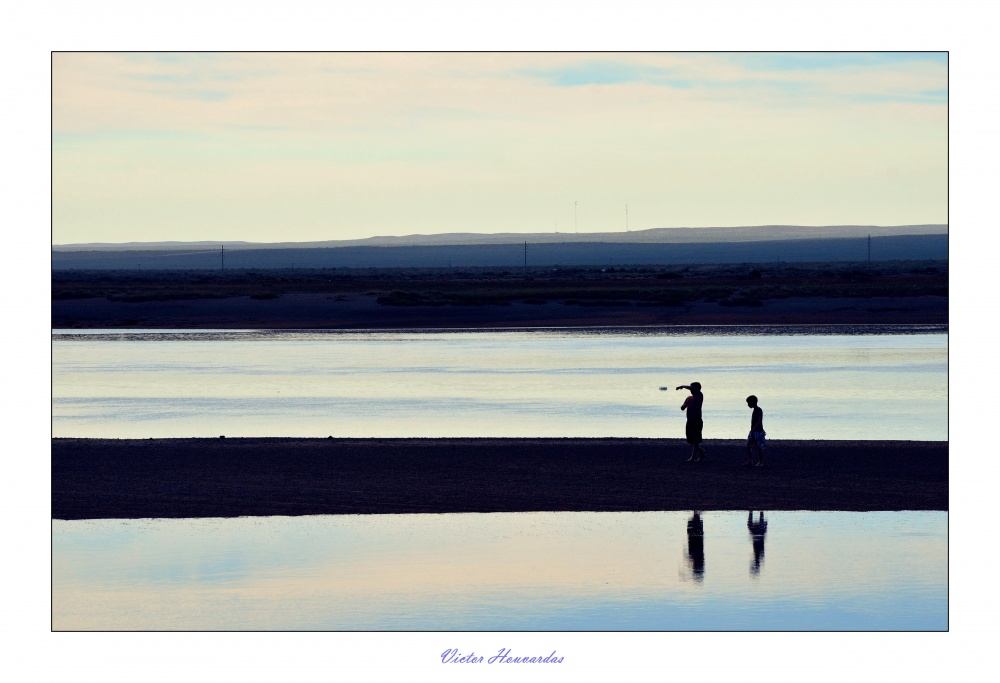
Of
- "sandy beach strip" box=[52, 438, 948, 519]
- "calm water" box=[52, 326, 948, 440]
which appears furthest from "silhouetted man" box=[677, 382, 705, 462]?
"calm water" box=[52, 326, 948, 440]

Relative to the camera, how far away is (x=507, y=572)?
44.6 feet

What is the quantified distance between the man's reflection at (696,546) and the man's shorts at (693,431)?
331 cm

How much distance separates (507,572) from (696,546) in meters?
2.35

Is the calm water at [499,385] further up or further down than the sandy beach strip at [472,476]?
further up

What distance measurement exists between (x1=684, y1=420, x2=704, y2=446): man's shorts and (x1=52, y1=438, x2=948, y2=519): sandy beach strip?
0.38 meters

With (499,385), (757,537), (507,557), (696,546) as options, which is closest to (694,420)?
(757,537)

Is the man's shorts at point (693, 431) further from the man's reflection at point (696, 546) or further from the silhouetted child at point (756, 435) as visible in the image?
Result: the man's reflection at point (696, 546)

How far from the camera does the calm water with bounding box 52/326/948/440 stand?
83.9 ft

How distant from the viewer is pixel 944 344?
47500 mm

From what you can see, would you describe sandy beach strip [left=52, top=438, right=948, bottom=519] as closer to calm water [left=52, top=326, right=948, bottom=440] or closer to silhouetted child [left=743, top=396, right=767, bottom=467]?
silhouetted child [left=743, top=396, right=767, bottom=467]

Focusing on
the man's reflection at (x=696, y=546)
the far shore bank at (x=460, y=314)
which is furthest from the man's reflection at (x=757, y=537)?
the far shore bank at (x=460, y=314)

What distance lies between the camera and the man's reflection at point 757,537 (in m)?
13.7

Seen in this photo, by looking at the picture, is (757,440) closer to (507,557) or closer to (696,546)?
(696,546)

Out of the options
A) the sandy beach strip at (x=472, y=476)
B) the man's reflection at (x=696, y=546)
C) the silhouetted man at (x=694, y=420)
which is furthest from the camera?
the silhouetted man at (x=694, y=420)
